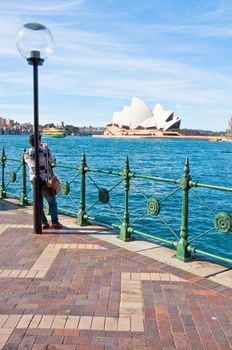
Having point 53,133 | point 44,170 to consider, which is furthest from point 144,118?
point 44,170

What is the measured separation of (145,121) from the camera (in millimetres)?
112938

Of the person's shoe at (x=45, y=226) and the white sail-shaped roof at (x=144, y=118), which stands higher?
the white sail-shaped roof at (x=144, y=118)

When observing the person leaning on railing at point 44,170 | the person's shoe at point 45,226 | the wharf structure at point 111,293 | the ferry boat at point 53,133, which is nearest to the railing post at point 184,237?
the wharf structure at point 111,293

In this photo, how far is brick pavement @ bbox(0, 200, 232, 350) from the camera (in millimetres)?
3295

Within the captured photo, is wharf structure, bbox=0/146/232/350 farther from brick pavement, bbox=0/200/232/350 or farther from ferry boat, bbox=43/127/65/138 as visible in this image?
ferry boat, bbox=43/127/65/138

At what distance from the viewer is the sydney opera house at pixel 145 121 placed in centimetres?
11158

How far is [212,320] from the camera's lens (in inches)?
143

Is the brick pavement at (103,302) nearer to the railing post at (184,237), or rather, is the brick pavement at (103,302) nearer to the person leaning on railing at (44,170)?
the railing post at (184,237)

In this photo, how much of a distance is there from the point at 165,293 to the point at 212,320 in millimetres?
678

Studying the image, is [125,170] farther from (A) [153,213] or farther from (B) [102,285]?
(B) [102,285]

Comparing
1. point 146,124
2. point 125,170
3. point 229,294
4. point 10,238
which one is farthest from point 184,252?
point 146,124

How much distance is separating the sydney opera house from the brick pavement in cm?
10251

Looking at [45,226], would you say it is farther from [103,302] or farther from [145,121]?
[145,121]

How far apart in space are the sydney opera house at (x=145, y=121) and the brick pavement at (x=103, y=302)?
102515mm
